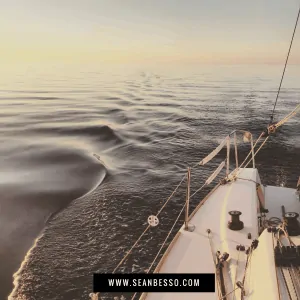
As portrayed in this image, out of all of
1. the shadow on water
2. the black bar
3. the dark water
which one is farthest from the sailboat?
the shadow on water

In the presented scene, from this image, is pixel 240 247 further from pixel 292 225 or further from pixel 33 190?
pixel 33 190

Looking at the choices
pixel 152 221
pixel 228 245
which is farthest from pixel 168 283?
pixel 228 245

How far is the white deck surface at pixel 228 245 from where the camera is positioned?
17.8ft

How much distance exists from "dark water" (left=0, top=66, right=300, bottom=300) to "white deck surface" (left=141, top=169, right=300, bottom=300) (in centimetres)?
297

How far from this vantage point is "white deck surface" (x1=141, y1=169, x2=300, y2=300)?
17.8ft

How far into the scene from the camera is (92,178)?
15602 mm

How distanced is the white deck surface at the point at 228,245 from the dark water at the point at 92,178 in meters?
2.97

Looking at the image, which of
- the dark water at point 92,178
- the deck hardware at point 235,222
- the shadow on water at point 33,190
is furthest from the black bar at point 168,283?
the shadow on water at point 33,190

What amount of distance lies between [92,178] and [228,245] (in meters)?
9.99

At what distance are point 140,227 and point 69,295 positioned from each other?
12.5 feet

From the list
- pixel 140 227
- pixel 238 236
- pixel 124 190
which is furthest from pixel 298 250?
pixel 124 190

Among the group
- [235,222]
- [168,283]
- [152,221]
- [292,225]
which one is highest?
[235,222]

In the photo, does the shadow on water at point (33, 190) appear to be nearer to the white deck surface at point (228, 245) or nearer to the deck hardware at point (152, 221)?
the deck hardware at point (152, 221)

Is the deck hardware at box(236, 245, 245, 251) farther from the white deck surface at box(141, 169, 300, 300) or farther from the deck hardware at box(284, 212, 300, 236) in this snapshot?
the deck hardware at box(284, 212, 300, 236)
